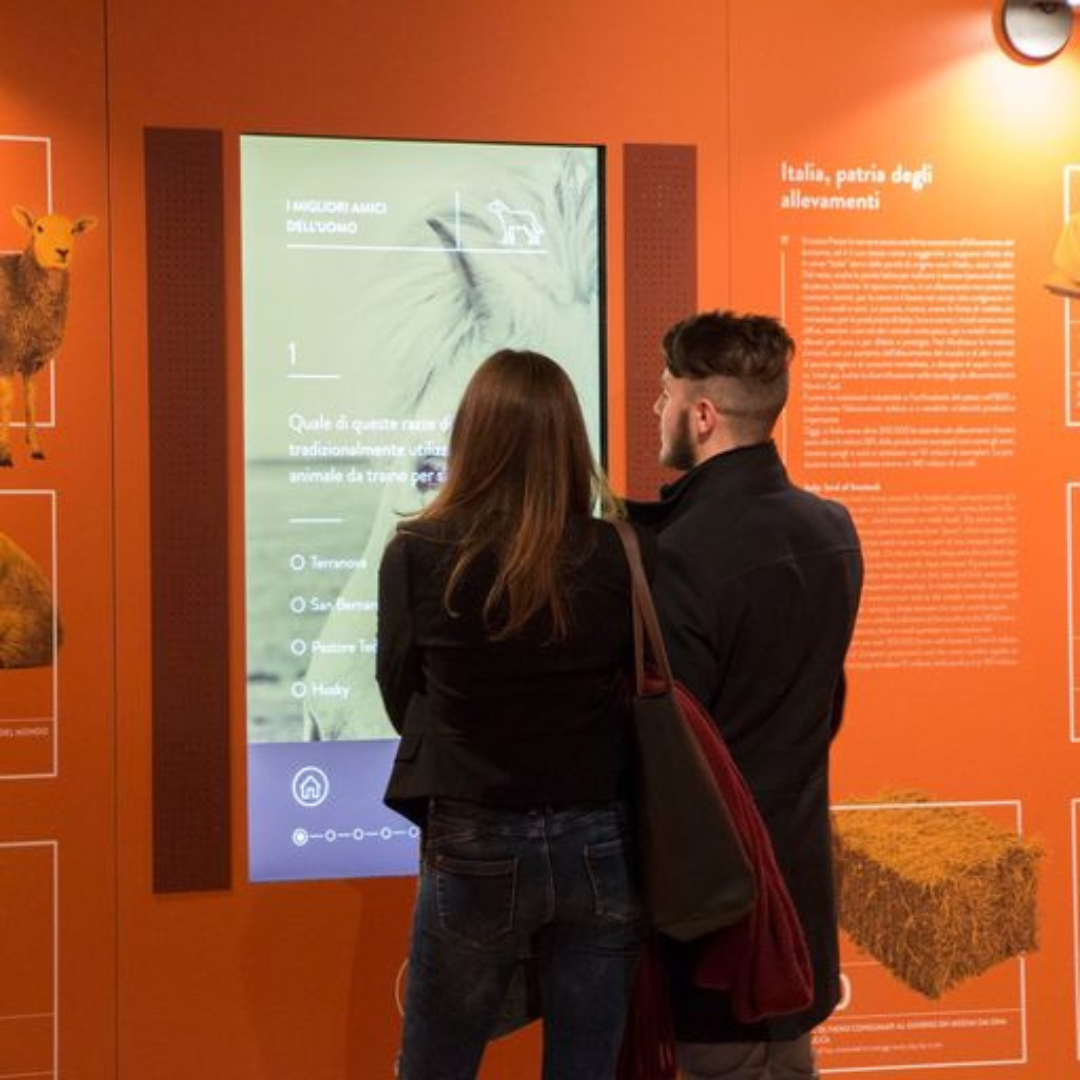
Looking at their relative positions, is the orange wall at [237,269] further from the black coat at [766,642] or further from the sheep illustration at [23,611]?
the black coat at [766,642]

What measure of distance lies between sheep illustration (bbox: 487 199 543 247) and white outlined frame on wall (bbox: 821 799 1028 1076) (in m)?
1.46

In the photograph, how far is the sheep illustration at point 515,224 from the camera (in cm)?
330

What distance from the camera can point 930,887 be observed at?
338 cm

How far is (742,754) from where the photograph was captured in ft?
7.58

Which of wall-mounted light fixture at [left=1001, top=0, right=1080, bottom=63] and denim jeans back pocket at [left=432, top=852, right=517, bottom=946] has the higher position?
wall-mounted light fixture at [left=1001, top=0, right=1080, bottom=63]

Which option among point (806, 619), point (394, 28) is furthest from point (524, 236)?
point (806, 619)

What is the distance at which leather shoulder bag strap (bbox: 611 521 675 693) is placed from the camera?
2.13m

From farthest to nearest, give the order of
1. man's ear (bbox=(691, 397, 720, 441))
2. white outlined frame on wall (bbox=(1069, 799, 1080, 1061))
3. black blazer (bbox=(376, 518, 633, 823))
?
white outlined frame on wall (bbox=(1069, 799, 1080, 1061))
man's ear (bbox=(691, 397, 720, 441))
black blazer (bbox=(376, 518, 633, 823))

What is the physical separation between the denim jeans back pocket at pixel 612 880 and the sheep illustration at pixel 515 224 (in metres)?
1.60

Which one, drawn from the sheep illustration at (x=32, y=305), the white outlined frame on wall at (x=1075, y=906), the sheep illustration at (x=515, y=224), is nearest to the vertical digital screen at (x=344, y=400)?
the sheep illustration at (x=515, y=224)

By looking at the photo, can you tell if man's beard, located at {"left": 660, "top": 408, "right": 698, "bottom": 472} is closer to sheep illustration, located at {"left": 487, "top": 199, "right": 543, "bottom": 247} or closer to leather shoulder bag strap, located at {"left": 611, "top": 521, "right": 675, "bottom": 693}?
leather shoulder bag strap, located at {"left": 611, "top": 521, "right": 675, "bottom": 693}

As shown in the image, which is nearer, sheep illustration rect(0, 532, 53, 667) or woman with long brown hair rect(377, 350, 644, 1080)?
woman with long brown hair rect(377, 350, 644, 1080)

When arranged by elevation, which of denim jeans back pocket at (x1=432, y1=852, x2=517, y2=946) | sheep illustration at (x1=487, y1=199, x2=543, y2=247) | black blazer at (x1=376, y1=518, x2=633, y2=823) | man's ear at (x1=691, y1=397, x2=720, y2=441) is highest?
sheep illustration at (x1=487, y1=199, x2=543, y2=247)

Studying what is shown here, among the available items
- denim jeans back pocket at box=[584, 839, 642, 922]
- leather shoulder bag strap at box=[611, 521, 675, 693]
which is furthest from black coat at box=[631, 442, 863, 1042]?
denim jeans back pocket at box=[584, 839, 642, 922]
